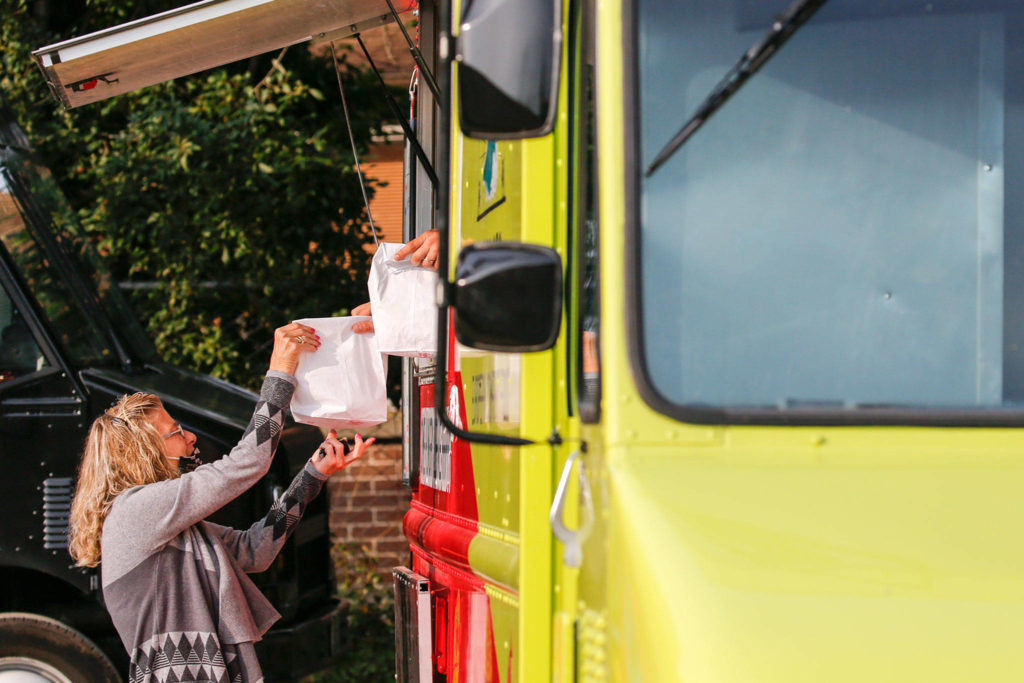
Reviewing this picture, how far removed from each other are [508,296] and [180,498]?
4.81ft

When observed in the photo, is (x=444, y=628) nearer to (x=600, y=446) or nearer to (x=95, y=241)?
(x=600, y=446)

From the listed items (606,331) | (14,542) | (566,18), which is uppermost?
(566,18)

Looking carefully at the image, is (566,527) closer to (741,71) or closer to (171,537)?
(741,71)

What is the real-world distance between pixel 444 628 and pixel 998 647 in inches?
75.8

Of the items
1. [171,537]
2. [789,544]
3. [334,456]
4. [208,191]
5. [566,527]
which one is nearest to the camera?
[789,544]

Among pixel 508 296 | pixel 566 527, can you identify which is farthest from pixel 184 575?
pixel 508 296

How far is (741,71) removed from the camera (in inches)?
76.0

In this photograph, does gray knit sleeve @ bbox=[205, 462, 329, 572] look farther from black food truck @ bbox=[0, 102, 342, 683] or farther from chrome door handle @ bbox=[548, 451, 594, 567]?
black food truck @ bbox=[0, 102, 342, 683]

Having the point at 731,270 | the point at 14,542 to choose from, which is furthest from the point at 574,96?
the point at 14,542

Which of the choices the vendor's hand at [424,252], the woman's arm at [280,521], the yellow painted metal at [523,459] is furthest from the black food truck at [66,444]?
the yellow painted metal at [523,459]

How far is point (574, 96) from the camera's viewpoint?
2.14 meters

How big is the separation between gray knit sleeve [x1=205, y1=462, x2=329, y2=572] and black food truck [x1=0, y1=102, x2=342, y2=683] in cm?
169

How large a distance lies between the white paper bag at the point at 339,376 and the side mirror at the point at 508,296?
4.23ft

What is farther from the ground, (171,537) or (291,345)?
(291,345)
